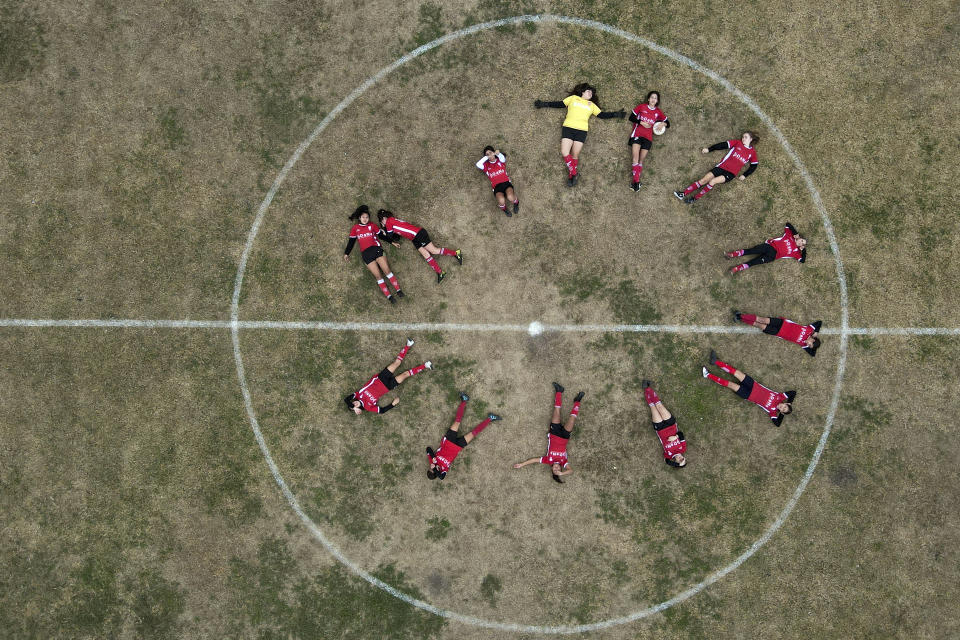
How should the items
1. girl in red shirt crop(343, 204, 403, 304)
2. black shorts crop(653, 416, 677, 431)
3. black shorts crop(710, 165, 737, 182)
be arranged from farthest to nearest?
black shorts crop(710, 165, 737, 182)
black shorts crop(653, 416, 677, 431)
girl in red shirt crop(343, 204, 403, 304)

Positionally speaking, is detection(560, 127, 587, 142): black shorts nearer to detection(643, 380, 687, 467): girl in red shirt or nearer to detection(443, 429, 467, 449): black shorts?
detection(643, 380, 687, 467): girl in red shirt

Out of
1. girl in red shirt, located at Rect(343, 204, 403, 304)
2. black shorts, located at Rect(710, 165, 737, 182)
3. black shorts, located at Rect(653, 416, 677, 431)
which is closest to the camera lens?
girl in red shirt, located at Rect(343, 204, 403, 304)

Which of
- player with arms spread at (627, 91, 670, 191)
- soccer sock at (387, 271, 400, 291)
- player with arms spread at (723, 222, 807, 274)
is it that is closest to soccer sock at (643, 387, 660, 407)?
player with arms spread at (723, 222, 807, 274)


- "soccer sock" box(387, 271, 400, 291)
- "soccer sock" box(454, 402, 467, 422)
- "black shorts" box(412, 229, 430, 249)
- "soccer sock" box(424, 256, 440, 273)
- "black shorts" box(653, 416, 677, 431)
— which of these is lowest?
"black shorts" box(653, 416, 677, 431)

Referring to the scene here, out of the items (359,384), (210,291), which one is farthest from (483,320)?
(210,291)

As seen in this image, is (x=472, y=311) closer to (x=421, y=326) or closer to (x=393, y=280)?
(x=421, y=326)

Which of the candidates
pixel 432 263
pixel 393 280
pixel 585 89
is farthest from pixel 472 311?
pixel 585 89
